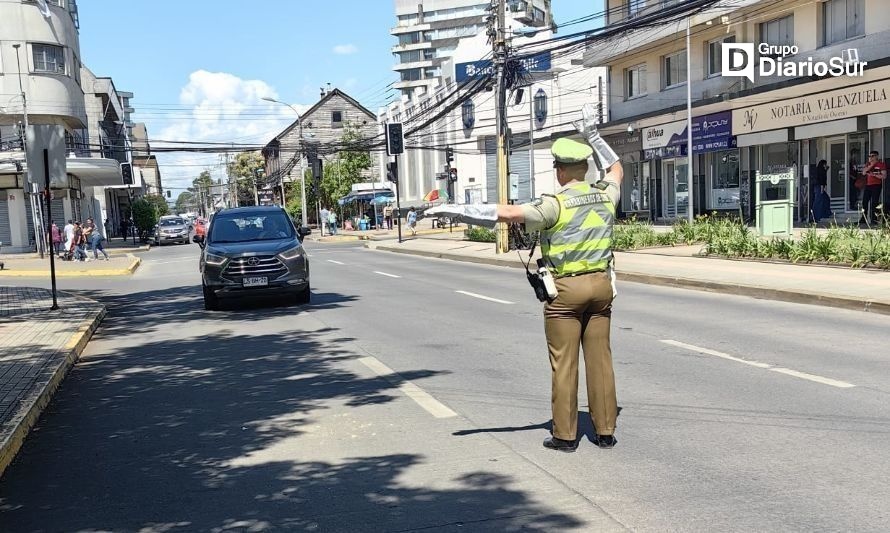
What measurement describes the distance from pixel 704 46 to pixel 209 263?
75.0 feet

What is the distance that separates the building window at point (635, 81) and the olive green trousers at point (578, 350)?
102 feet

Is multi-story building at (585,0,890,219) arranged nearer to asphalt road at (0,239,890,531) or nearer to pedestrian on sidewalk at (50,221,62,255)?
asphalt road at (0,239,890,531)

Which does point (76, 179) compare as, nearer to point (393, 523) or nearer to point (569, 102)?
point (569, 102)

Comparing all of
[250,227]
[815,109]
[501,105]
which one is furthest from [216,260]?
[815,109]

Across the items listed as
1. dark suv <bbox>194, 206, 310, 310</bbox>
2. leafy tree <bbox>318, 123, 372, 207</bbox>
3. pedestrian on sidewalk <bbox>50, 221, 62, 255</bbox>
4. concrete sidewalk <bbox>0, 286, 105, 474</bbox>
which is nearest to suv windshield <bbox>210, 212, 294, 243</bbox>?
dark suv <bbox>194, 206, 310, 310</bbox>

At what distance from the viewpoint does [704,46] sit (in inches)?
1192

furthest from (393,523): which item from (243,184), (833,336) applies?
(243,184)

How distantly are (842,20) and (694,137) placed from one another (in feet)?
22.8

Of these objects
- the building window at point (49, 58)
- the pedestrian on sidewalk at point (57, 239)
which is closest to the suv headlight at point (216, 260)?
the pedestrian on sidewalk at point (57, 239)

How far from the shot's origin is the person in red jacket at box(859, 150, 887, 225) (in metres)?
22.2

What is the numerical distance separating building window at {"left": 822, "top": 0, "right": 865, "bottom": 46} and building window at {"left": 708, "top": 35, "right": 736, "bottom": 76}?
4.59m

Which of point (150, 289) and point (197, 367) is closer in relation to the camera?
point (197, 367)

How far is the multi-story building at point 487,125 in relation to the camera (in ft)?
174

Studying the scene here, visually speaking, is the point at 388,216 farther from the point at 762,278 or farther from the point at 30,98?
Answer: the point at 762,278
